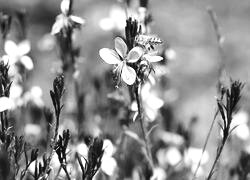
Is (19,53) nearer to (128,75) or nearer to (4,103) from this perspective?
(4,103)

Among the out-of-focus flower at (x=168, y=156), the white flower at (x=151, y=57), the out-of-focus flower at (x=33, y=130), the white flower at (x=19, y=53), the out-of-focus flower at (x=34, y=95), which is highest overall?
the white flower at (x=19, y=53)

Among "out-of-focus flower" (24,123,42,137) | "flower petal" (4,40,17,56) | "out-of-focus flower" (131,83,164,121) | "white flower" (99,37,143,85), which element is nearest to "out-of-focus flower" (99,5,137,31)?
"out-of-focus flower" (131,83,164,121)

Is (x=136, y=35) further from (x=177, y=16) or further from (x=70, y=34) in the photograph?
(x=177, y=16)

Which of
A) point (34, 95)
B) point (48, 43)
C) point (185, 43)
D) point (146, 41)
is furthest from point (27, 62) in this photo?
point (185, 43)

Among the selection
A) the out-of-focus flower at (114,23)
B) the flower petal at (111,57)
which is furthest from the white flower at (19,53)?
the flower petal at (111,57)

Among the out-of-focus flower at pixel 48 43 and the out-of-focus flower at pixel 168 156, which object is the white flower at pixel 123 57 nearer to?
the out-of-focus flower at pixel 168 156

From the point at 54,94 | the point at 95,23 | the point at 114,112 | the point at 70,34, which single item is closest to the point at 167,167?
the point at 114,112
